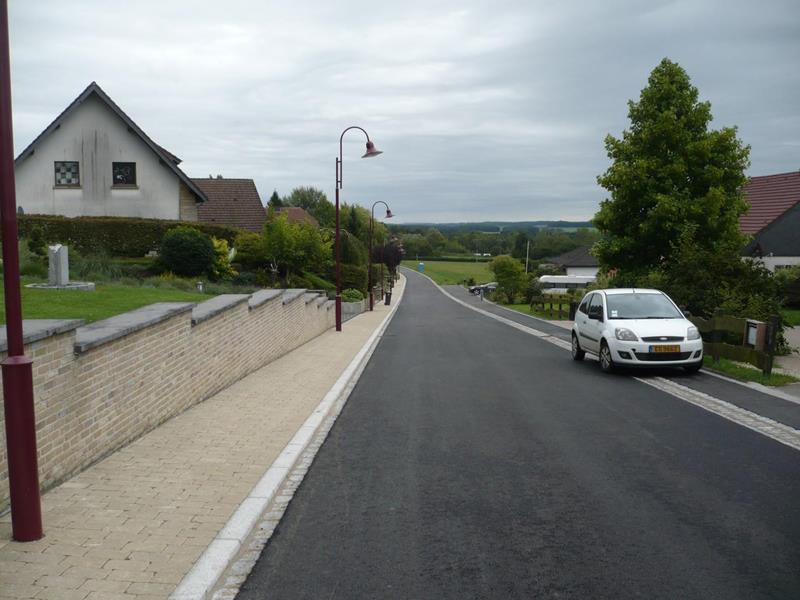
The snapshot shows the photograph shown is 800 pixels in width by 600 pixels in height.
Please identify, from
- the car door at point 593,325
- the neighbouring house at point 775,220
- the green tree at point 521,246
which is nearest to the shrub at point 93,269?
the car door at point 593,325

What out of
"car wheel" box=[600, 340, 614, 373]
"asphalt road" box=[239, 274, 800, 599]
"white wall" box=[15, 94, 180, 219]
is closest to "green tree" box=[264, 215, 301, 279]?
"white wall" box=[15, 94, 180, 219]

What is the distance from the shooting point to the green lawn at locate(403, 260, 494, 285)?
118938 mm

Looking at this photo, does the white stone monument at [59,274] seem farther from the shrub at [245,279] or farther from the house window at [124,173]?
the house window at [124,173]

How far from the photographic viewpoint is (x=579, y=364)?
15703mm

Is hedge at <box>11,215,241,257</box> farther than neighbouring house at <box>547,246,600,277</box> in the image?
No

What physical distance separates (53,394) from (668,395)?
8694 mm

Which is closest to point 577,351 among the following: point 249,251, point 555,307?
point 249,251

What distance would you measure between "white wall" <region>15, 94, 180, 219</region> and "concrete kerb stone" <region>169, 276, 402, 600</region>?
26.7 metres

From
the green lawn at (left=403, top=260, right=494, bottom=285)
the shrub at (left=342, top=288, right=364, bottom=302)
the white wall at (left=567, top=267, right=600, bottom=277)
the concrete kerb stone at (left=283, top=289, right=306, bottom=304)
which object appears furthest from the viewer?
the green lawn at (left=403, top=260, right=494, bottom=285)

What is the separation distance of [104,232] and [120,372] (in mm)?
23933

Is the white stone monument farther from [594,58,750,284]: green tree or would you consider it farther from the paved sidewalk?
[594,58,750,284]: green tree

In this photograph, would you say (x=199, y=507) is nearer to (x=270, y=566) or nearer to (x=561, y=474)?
(x=270, y=566)

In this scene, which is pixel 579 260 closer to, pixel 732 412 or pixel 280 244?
pixel 280 244

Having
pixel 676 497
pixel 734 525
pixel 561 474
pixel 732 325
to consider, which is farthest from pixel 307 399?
pixel 732 325
